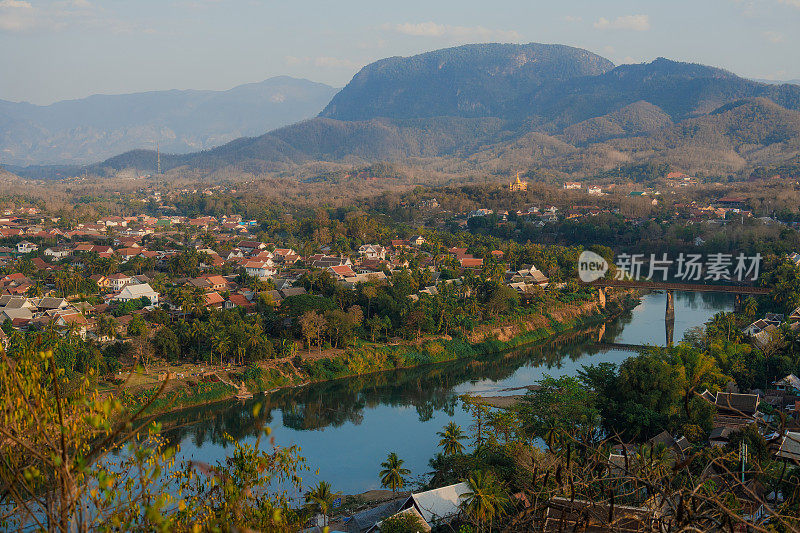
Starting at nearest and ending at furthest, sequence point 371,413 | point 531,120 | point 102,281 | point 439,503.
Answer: point 439,503 < point 371,413 < point 102,281 < point 531,120

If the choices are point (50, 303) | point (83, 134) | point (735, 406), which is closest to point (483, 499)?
point (735, 406)

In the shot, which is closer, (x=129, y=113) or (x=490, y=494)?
(x=490, y=494)

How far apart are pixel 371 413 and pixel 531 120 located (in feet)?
330

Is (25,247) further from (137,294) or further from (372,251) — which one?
(372,251)

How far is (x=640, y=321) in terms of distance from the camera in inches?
867

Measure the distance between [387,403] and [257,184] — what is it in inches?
1945

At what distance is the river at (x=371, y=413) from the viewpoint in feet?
39.0

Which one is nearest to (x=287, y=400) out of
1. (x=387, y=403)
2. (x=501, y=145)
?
(x=387, y=403)

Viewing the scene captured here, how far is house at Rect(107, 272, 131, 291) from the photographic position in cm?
2266

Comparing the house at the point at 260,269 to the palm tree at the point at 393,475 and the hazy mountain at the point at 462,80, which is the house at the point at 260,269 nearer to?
the palm tree at the point at 393,475

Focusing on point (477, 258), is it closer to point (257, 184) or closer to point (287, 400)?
point (287, 400)

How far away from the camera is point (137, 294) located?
2009cm

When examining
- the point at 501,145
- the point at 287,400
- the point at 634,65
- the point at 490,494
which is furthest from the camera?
the point at 634,65

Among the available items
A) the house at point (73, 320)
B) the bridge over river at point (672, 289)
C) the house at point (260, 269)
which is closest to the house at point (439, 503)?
the house at point (73, 320)
